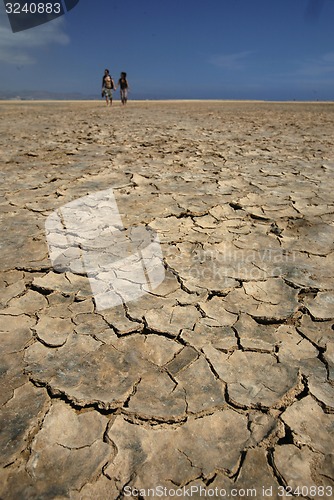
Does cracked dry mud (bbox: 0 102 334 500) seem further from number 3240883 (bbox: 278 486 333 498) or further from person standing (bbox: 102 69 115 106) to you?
person standing (bbox: 102 69 115 106)

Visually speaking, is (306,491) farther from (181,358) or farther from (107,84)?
(107,84)

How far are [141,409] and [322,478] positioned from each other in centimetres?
57

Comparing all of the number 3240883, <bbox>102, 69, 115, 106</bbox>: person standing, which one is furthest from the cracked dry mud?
<bbox>102, 69, 115, 106</bbox>: person standing

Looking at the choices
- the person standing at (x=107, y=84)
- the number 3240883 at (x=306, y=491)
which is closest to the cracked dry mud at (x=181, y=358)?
the number 3240883 at (x=306, y=491)

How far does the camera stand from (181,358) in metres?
1.33

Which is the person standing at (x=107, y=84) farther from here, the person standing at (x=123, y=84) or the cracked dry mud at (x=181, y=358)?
the cracked dry mud at (x=181, y=358)

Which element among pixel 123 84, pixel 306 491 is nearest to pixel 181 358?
pixel 306 491

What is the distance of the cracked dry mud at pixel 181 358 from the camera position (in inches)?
37.4

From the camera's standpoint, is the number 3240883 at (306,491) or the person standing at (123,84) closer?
the number 3240883 at (306,491)

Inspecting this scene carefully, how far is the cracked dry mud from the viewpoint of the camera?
951 millimetres

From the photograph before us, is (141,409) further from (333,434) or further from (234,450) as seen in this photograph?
(333,434)

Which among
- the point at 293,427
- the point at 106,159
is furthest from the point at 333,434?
the point at 106,159

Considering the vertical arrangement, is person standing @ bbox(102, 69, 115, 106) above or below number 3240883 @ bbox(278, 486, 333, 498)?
above

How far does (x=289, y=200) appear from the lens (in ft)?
9.40
